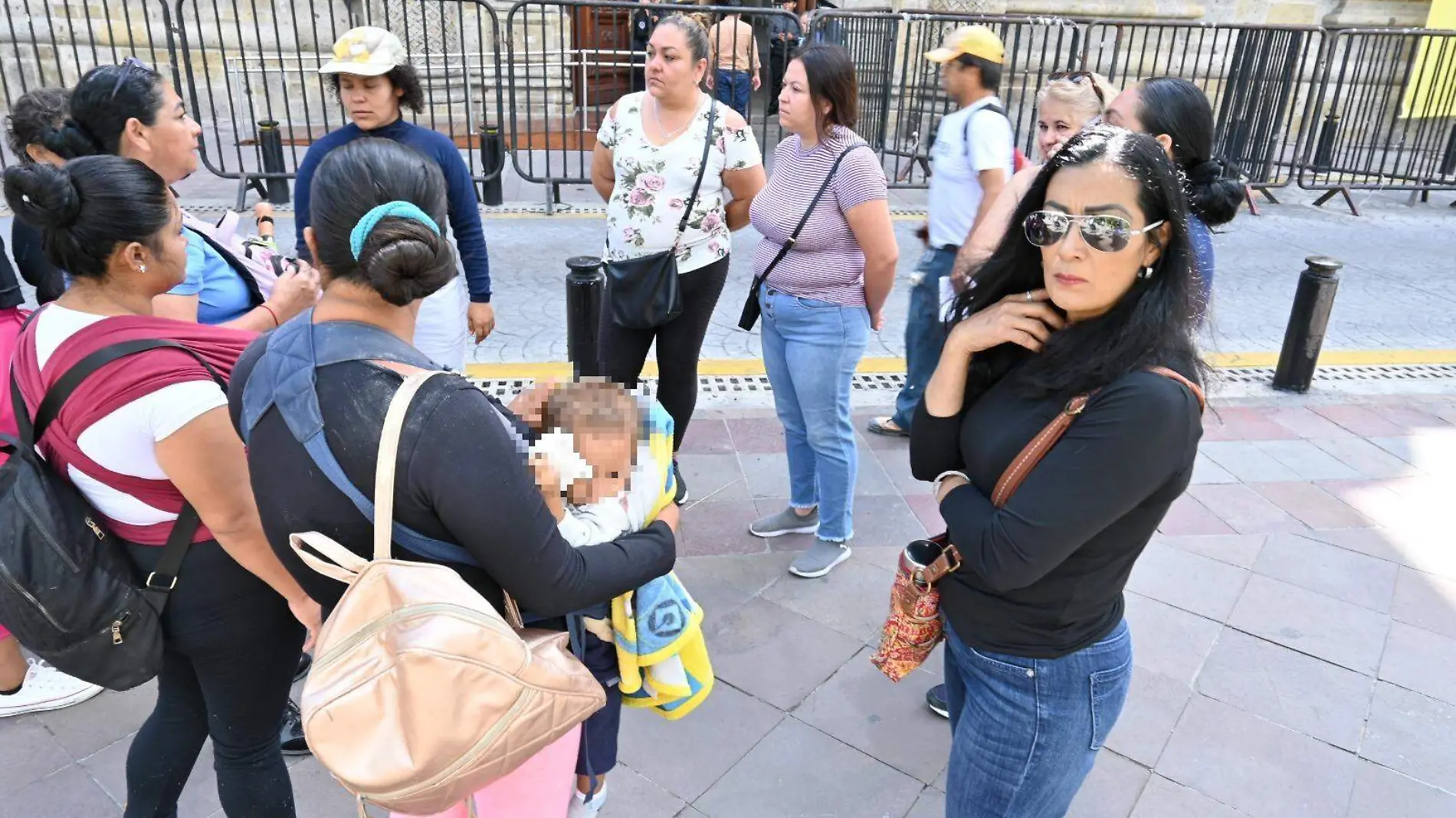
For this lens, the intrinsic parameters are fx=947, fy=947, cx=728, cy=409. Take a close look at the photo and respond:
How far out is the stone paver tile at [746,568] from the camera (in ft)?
12.1

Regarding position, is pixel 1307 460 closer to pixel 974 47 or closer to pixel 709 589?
pixel 974 47

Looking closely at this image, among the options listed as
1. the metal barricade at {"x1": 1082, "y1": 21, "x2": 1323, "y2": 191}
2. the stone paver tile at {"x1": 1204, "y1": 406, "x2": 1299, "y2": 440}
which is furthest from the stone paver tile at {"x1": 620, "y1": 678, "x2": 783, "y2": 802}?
the metal barricade at {"x1": 1082, "y1": 21, "x2": 1323, "y2": 191}

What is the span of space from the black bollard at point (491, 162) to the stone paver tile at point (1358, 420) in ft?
22.3

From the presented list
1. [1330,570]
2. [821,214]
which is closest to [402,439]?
[821,214]

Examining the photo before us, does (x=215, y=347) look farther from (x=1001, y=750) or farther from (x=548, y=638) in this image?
(x=1001, y=750)

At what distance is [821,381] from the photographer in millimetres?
3504

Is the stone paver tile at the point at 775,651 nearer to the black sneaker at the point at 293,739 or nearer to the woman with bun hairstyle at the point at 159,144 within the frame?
the black sneaker at the point at 293,739

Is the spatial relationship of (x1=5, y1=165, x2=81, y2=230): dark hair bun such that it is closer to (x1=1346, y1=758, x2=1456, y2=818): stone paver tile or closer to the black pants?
the black pants

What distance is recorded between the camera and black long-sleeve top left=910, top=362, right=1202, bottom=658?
160 cm

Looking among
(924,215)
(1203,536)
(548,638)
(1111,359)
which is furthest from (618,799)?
(924,215)

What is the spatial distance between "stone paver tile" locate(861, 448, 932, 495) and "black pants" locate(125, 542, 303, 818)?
114 inches

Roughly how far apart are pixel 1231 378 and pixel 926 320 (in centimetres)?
265

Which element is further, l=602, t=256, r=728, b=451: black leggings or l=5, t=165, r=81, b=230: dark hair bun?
l=602, t=256, r=728, b=451: black leggings

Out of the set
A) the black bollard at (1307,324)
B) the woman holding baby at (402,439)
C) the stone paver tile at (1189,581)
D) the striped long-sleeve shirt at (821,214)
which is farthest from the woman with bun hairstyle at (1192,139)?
the black bollard at (1307,324)
